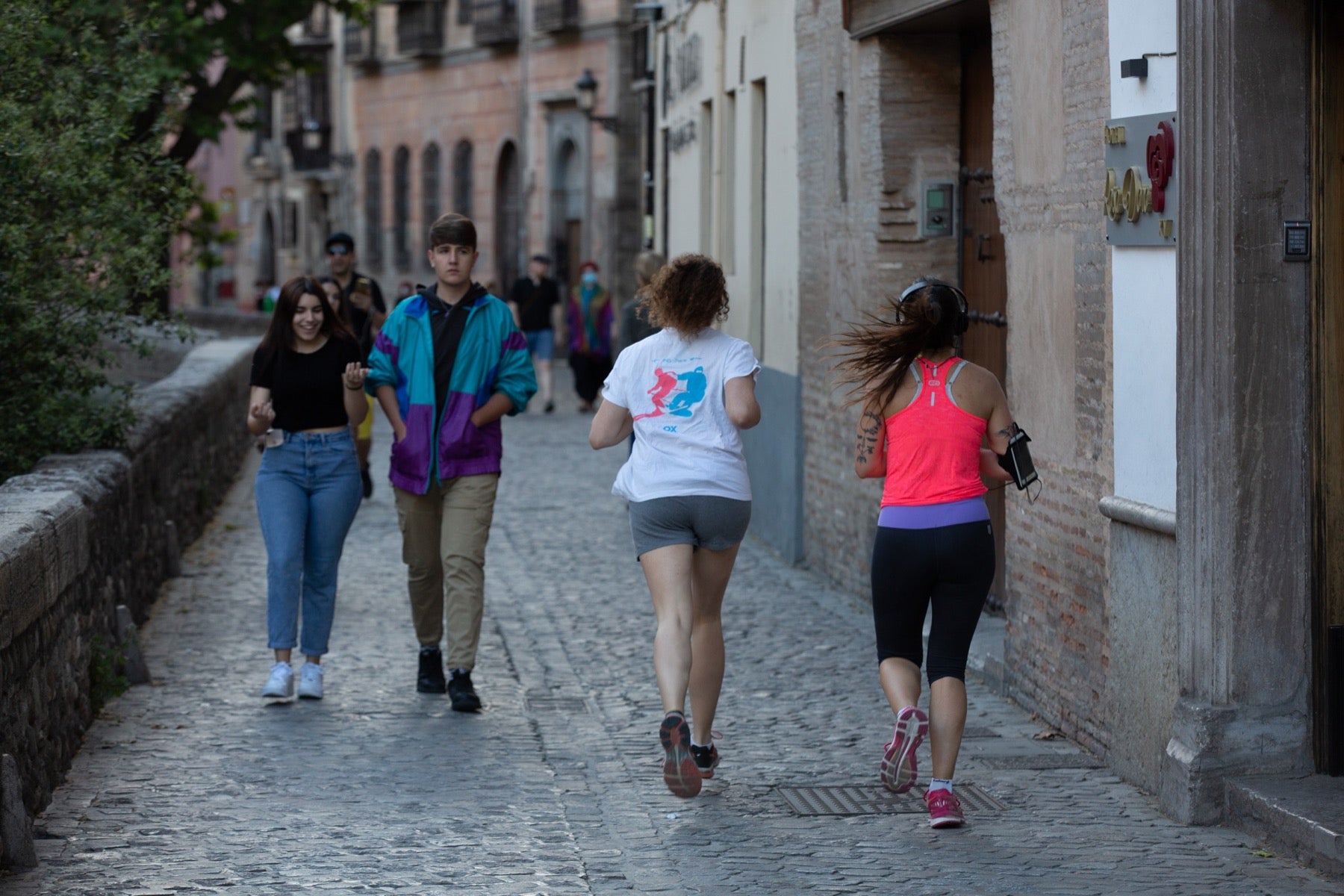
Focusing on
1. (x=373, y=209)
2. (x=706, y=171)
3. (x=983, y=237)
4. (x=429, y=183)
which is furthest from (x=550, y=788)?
(x=373, y=209)

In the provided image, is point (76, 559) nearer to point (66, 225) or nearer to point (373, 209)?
point (66, 225)

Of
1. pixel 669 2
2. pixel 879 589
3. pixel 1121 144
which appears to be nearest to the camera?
pixel 879 589

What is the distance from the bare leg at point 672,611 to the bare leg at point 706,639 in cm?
10

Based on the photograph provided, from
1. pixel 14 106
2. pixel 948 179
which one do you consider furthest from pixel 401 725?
pixel 948 179

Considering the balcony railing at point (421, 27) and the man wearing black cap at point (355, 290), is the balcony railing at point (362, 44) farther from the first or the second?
Result: the man wearing black cap at point (355, 290)

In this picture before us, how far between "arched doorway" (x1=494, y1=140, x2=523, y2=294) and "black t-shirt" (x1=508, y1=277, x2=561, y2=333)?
15824 millimetres

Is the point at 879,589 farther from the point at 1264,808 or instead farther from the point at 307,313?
the point at 307,313

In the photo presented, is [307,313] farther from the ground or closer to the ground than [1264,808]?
farther from the ground

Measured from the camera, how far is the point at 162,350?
2016 cm

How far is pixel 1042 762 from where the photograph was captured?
7.21 m

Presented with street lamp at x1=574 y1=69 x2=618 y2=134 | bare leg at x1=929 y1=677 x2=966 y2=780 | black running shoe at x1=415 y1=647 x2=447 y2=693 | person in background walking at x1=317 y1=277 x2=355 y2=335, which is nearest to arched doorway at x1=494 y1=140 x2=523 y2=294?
street lamp at x1=574 y1=69 x2=618 y2=134

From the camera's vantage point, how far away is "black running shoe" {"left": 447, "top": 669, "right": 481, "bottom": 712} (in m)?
8.08

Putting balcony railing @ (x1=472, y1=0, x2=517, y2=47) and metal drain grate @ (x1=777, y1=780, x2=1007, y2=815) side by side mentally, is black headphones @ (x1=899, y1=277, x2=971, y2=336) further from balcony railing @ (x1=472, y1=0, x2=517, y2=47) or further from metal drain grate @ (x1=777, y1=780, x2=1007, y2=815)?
balcony railing @ (x1=472, y1=0, x2=517, y2=47)

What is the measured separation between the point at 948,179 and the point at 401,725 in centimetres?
414
